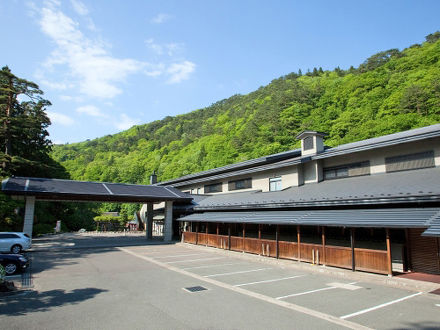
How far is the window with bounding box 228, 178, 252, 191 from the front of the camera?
2736cm

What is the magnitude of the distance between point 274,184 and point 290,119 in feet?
146

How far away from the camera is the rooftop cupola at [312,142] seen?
2258cm

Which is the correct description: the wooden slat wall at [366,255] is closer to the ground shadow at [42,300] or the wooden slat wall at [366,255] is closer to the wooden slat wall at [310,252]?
the wooden slat wall at [310,252]

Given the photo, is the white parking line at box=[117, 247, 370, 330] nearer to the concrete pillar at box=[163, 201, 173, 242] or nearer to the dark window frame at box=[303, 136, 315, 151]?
the dark window frame at box=[303, 136, 315, 151]

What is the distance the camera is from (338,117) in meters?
59.7

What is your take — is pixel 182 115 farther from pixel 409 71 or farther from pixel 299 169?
pixel 299 169

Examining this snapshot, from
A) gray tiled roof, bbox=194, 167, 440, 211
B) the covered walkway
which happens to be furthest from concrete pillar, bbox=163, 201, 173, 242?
gray tiled roof, bbox=194, 167, 440, 211

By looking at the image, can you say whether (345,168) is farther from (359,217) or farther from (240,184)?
(240,184)

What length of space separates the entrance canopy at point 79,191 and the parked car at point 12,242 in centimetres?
316

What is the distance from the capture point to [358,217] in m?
13.3

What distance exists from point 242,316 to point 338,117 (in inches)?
2324

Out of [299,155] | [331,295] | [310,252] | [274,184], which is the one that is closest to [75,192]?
[274,184]

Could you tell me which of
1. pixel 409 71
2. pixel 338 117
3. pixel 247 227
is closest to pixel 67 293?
pixel 247 227

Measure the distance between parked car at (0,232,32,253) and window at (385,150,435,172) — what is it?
76.7 feet
